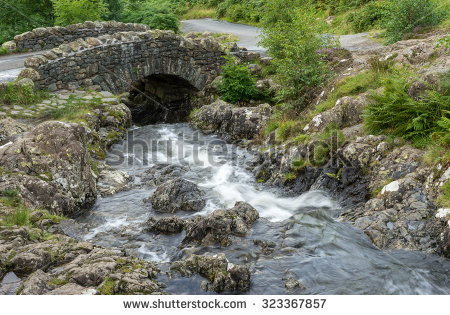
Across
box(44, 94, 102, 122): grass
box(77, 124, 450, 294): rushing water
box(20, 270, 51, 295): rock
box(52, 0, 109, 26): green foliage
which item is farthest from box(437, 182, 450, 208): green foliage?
box(52, 0, 109, 26): green foliage

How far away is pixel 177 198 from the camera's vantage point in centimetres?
940

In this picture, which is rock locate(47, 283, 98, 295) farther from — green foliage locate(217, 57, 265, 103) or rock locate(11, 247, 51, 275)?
green foliage locate(217, 57, 265, 103)

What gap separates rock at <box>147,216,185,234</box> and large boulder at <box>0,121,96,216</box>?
2231 millimetres

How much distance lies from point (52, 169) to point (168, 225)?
10.7 feet

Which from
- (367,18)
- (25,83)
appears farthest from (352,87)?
(367,18)

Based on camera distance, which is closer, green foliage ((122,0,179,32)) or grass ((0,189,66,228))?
grass ((0,189,66,228))

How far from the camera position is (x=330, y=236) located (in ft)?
24.5

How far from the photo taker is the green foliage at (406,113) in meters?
8.38

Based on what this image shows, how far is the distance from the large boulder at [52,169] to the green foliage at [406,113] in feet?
23.8

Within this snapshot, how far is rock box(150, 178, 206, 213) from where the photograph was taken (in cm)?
919

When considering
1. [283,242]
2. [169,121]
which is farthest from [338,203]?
[169,121]

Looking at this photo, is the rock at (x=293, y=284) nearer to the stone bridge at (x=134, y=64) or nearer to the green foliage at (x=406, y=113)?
the green foliage at (x=406, y=113)

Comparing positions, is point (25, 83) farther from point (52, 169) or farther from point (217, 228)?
point (217, 228)
